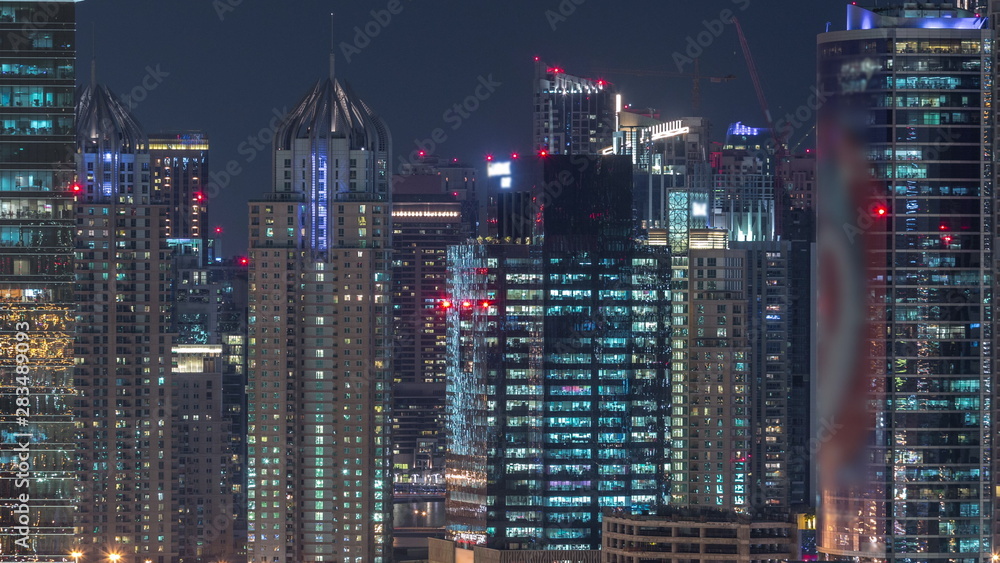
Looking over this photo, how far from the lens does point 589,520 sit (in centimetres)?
12275

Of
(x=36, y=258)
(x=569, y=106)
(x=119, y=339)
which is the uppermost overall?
(x=569, y=106)

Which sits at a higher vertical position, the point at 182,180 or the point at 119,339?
the point at 182,180

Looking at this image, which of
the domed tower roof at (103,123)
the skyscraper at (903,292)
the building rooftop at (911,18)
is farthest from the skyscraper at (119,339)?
the building rooftop at (911,18)

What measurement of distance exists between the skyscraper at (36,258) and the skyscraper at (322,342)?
68.6 m

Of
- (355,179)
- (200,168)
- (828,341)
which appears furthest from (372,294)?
(200,168)

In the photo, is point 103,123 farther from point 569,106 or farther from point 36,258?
point 36,258

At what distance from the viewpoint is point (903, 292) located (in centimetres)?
10088

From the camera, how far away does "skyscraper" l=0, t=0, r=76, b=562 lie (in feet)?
208

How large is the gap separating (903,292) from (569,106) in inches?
3735

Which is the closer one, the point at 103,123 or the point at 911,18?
the point at 911,18

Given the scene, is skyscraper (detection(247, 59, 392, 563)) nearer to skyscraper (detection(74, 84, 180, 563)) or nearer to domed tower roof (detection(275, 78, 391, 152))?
domed tower roof (detection(275, 78, 391, 152))

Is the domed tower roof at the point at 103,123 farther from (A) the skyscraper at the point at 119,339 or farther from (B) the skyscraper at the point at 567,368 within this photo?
(B) the skyscraper at the point at 567,368

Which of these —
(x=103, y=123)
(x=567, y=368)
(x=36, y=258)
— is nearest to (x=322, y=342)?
(x=567, y=368)

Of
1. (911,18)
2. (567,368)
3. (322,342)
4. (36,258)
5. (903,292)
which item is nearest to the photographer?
(36,258)
